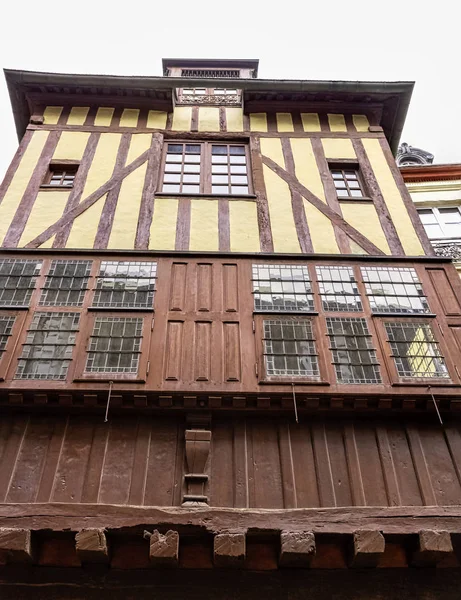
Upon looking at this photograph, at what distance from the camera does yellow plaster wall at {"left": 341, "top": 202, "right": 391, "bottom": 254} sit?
8344 mm

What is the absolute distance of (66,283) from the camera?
704 centimetres

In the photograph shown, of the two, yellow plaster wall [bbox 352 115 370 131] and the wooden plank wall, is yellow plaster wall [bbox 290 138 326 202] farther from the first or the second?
the wooden plank wall

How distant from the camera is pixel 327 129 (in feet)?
35.5

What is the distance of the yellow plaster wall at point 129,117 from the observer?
35.1 feet

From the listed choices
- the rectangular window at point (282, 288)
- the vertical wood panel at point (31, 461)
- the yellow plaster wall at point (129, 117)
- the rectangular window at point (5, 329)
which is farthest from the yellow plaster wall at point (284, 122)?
the vertical wood panel at point (31, 461)

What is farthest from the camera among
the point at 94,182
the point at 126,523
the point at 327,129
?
the point at 327,129

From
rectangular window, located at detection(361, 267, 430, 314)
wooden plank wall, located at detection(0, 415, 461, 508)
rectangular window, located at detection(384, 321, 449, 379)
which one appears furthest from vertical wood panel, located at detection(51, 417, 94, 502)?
rectangular window, located at detection(361, 267, 430, 314)

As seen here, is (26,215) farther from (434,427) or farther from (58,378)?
(434,427)

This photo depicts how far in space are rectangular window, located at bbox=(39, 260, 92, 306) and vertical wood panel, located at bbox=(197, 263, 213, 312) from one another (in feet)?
5.06

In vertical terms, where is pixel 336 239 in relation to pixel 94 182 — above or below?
below

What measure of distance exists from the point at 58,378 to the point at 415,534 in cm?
402

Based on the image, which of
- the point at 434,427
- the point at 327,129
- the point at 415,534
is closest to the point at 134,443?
the point at 415,534

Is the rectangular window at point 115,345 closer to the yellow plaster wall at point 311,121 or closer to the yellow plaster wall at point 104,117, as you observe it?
the yellow plaster wall at point 104,117

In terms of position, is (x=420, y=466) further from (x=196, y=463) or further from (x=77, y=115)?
(x=77, y=115)
